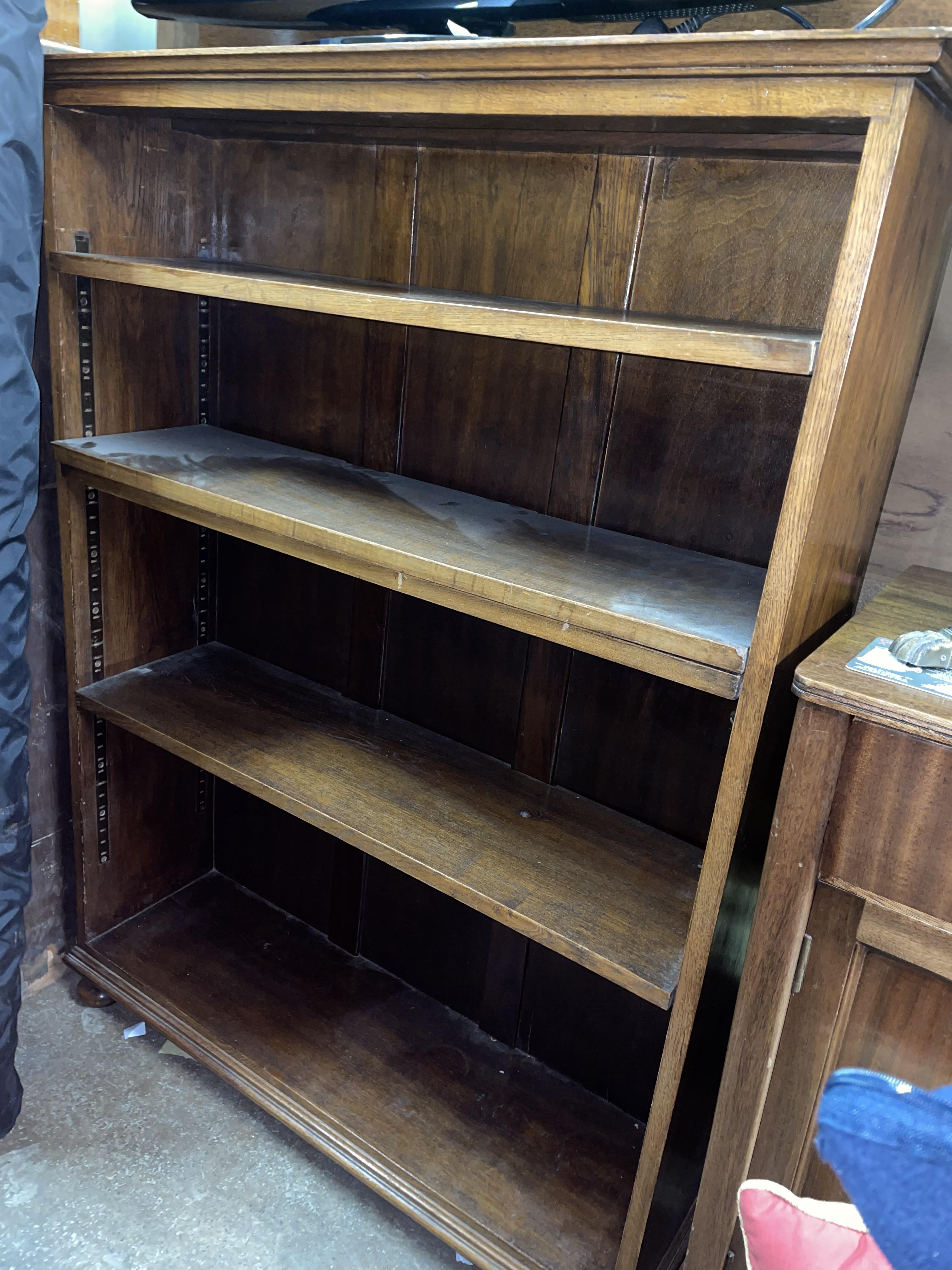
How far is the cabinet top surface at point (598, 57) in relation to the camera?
0.72 meters

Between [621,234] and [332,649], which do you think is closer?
[621,234]

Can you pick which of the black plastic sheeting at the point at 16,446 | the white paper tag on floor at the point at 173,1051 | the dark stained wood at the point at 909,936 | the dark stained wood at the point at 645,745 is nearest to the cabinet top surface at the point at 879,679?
the dark stained wood at the point at 909,936

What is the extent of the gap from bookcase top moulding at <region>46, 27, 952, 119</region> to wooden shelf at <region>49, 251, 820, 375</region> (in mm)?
191

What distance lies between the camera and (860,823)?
2.71ft

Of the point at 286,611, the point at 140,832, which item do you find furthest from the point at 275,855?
the point at 286,611

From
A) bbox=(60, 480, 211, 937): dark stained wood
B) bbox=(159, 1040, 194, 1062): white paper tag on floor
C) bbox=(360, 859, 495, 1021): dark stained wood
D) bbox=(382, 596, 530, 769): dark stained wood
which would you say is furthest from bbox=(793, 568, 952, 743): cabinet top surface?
bbox=(159, 1040, 194, 1062): white paper tag on floor

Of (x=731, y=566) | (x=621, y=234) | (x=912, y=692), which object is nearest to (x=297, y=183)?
(x=621, y=234)

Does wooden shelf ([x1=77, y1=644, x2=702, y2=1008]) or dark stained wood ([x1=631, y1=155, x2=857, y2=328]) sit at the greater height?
dark stained wood ([x1=631, y1=155, x2=857, y2=328])

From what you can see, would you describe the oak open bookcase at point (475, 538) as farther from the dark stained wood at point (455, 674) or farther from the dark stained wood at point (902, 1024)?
the dark stained wood at point (902, 1024)

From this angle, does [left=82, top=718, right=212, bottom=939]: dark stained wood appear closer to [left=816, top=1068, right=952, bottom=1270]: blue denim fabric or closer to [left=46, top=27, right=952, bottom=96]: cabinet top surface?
[left=46, top=27, right=952, bottom=96]: cabinet top surface

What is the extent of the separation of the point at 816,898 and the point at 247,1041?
113cm

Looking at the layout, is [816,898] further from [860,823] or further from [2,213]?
[2,213]

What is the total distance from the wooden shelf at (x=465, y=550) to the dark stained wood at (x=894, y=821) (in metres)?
0.16

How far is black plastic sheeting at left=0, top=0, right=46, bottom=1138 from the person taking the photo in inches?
45.0
